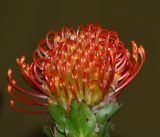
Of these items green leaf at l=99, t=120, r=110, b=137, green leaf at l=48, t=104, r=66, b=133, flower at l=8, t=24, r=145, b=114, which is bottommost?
green leaf at l=99, t=120, r=110, b=137

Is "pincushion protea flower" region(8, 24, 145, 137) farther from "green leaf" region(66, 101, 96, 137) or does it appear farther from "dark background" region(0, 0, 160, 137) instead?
"dark background" region(0, 0, 160, 137)

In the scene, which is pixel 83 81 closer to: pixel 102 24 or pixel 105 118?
pixel 105 118

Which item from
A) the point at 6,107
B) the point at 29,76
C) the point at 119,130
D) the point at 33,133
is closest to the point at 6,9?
the point at 6,107

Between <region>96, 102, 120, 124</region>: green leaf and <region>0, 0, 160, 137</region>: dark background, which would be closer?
<region>96, 102, 120, 124</region>: green leaf

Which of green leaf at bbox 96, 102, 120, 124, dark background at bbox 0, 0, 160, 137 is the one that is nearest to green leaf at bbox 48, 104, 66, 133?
green leaf at bbox 96, 102, 120, 124

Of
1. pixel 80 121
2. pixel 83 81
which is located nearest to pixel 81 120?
pixel 80 121

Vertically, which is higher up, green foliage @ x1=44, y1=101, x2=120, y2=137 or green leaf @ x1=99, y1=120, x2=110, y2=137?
green foliage @ x1=44, y1=101, x2=120, y2=137
